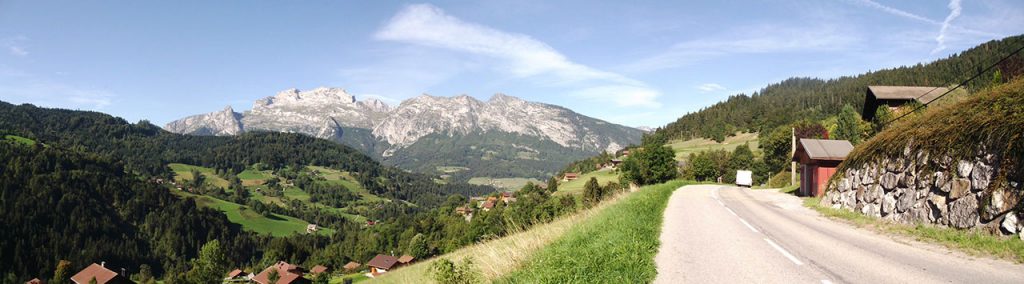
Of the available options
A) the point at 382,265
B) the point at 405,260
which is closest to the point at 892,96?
the point at 405,260

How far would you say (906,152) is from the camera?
16875 mm

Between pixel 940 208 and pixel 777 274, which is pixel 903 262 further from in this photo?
pixel 940 208

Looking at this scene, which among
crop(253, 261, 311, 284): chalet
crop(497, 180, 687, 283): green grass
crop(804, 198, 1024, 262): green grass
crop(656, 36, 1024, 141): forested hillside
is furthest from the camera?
crop(656, 36, 1024, 141): forested hillside

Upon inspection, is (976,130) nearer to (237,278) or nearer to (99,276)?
(99,276)

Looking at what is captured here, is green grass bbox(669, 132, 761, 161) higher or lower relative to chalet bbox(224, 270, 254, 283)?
higher

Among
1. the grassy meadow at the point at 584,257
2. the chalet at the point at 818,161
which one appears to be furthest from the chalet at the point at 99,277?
the chalet at the point at 818,161

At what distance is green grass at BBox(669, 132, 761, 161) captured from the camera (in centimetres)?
13888

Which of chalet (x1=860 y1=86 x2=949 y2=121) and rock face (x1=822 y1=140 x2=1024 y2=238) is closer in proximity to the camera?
rock face (x1=822 y1=140 x2=1024 y2=238)

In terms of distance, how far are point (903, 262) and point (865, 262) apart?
66 cm

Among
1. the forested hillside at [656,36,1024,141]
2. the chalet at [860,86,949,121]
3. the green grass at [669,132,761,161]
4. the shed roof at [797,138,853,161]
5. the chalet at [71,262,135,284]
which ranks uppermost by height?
the forested hillside at [656,36,1024,141]

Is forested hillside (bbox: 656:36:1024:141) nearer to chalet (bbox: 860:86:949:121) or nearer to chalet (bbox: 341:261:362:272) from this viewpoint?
chalet (bbox: 860:86:949:121)

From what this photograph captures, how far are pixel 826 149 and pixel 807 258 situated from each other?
30.8 metres

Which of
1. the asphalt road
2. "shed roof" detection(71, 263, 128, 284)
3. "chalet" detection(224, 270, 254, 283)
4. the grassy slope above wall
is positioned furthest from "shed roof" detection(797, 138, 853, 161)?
"shed roof" detection(71, 263, 128, 284)

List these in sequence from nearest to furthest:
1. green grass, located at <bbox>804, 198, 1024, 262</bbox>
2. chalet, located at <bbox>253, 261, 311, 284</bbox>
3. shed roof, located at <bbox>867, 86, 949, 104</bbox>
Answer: green grass, located at <bbox>804, 198, 1024, 262</bbox>, shed roof, located at <bbox>867, 86, 949, 104</bbox>, chalet, located at <bbox>253, 261, 311, 284</bbox>
